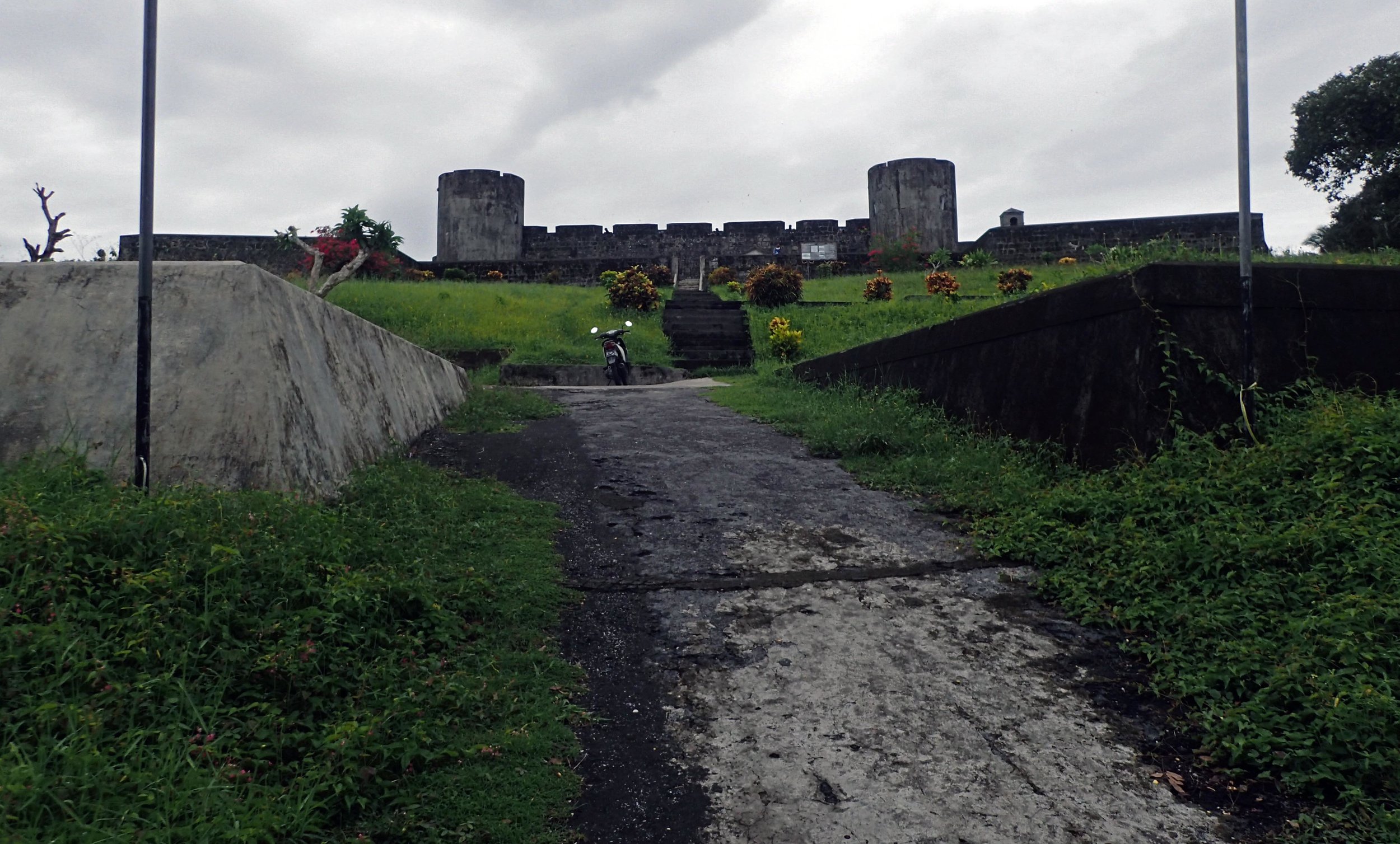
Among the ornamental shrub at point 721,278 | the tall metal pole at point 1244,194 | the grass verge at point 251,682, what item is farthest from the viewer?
the ornamental shrub at point 721,278

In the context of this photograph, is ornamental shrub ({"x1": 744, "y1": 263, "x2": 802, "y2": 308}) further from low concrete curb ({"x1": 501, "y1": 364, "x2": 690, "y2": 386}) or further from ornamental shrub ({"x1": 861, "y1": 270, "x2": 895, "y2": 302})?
low concrete curb ({"x1": 501, "y1": 364, "x2": 690, "y2": 386})

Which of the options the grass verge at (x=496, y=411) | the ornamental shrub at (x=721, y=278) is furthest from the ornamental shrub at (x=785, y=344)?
the ornamental shrub at (x=721, y=278)

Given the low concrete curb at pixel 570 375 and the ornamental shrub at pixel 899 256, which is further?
the ornamental shrub at pixel 899 256

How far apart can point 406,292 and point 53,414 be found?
14674 mm

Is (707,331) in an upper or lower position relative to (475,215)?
lower

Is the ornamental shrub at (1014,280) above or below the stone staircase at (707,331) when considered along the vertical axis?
above

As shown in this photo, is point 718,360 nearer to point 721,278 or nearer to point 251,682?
point 721,278

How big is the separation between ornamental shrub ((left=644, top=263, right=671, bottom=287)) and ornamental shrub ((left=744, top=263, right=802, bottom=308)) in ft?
13.1

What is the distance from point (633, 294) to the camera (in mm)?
17453

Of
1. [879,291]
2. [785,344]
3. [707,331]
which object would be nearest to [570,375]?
[785,344]

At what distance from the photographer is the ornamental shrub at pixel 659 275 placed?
69.7 ft

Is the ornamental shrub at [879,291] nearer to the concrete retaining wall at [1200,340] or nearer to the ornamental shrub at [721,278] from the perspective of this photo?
the ornamental shrub at [721,278]

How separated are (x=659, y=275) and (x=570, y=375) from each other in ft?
29.5

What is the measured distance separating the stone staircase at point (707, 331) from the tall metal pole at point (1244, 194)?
1003 cm
